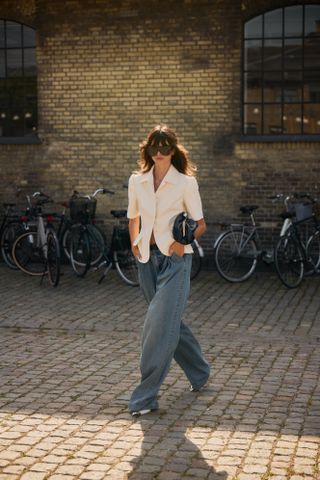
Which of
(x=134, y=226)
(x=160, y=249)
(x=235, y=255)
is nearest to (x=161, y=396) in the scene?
(x=160, y=249)

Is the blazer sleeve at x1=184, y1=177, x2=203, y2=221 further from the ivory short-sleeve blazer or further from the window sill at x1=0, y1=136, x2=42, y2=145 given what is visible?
the window sill at x1=0, y1=136, x2=42, y2=145

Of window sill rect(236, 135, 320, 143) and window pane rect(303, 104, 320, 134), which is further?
window pane rect(303, 104, 320, 134)

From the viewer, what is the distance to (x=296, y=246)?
12547 millimetres

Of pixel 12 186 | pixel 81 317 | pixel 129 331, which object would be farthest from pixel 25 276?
pixel 129 331

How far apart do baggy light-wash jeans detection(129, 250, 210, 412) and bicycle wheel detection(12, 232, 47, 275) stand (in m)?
6.93

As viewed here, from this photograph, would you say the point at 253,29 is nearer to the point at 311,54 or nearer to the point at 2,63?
the point at 311,54

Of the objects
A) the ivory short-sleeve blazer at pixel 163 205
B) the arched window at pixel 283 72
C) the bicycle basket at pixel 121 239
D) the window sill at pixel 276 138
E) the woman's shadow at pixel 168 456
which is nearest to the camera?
the woman's shadow at pixel 168 456

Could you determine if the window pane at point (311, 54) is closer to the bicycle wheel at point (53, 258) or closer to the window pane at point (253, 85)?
the window pane at point (253, 85)

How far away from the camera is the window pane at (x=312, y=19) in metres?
14.1

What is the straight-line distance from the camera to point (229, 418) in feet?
20.4

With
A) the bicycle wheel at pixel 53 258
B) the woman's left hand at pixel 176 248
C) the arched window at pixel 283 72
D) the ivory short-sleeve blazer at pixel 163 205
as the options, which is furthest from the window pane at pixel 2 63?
the woman's left hand at pixel 176 248

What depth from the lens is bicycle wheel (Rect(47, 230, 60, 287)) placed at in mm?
12461

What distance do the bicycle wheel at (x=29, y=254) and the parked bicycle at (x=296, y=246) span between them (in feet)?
11.4

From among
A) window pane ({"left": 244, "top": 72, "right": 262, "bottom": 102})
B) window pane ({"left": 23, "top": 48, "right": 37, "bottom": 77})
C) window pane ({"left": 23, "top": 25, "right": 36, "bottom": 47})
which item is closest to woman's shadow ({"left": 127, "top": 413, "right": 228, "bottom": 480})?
window pane ({"left": 244, "top": 72, "right": 262, "bottom": 102})
